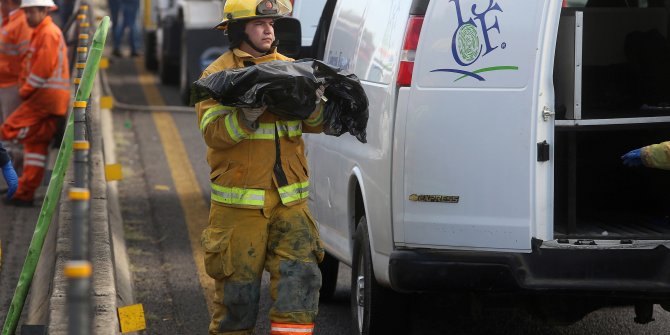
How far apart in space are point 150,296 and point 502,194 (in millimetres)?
3279

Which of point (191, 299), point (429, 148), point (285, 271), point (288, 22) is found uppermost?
point (288, 22)

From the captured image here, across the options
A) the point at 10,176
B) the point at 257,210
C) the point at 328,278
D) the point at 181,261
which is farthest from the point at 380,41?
the point at 181,261

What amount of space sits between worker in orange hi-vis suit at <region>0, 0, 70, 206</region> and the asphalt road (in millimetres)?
862

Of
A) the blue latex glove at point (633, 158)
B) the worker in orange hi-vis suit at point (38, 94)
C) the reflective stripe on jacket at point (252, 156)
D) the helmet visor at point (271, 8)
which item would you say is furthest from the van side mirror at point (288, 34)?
the worker in orange hi-vis suit at point (38, 94)

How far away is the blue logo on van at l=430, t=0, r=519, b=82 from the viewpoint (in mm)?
5996

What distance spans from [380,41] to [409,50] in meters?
0.52

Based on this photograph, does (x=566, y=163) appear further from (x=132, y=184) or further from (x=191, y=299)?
(x=132, y=184)

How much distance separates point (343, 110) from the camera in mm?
6086

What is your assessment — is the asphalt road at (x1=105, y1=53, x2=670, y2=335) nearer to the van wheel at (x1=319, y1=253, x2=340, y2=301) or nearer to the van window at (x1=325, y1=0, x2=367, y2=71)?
the van wheel at (x1=319, y1=253, x2=340, y2=301)

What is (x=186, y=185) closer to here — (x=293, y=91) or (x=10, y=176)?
(x=10, y=176)

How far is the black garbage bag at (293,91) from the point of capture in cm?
573

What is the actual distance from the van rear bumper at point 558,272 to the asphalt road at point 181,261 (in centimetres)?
67

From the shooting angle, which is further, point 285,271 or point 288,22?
point 288,22

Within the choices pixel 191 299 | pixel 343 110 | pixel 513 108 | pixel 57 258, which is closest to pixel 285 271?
pixel 343 110
